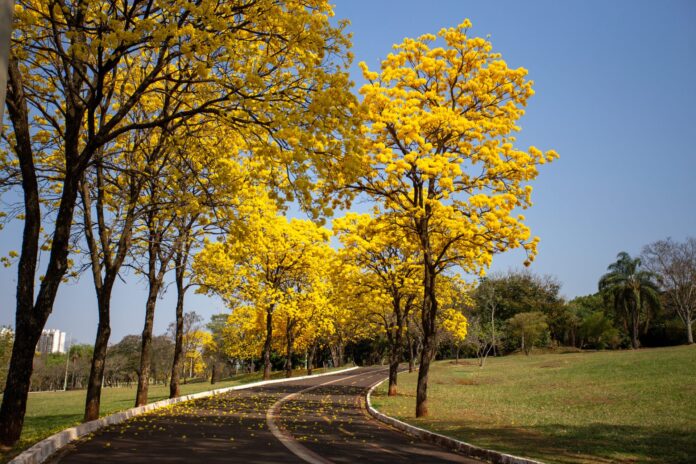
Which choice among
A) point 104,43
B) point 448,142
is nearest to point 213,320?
point 448,142

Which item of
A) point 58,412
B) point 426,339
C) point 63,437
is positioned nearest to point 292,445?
point 63,437

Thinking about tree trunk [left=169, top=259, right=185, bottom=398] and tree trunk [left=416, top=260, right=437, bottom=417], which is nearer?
tree trunk [left=416, top=260, right=437, bottom=417]

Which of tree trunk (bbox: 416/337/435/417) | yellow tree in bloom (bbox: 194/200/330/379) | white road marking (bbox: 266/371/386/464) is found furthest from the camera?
yellow tree in bloom (bbox: 194/200/330/379)

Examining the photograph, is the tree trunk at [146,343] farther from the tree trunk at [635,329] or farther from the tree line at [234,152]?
the tree trunk at [635,329]

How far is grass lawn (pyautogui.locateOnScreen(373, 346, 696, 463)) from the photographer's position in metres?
10.4

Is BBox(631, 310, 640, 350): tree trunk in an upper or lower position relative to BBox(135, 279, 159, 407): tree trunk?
upper

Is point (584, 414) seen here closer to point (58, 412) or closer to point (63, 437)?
point (63, 437)

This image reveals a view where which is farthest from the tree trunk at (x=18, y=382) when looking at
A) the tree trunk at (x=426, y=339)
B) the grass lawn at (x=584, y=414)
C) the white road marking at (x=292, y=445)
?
the tree trunk at (x=426, y=339)

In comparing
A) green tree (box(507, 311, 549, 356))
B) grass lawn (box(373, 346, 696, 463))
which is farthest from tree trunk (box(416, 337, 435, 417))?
green tree (box(507, 311, 549, 356))

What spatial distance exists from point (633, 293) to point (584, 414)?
159 ft

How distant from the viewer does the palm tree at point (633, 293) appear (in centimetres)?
6006

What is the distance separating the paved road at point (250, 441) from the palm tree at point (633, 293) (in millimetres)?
53033

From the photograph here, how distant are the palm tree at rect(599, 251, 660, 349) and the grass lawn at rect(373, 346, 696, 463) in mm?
28835

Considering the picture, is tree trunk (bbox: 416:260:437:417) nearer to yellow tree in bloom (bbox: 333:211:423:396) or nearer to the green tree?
yellow tree in bloom (bbox: 333:211:423:396)
